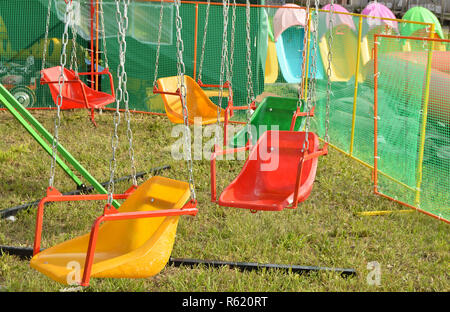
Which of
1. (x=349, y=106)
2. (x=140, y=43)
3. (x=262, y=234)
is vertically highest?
(x=140, y=43)

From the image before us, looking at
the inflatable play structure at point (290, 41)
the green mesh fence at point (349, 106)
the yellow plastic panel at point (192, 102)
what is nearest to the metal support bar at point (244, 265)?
the yellow plastic panel at point (192, 102)

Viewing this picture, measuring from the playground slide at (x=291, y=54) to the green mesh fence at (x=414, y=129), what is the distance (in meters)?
5.07

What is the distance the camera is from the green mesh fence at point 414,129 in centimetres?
520

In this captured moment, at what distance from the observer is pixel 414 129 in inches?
214

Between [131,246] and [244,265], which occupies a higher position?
[131,246]

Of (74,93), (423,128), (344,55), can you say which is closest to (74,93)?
(74,93)

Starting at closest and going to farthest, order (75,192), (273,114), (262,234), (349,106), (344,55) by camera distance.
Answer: (262,234)
(75,192)
(273,114)
(349,106)
(344,55)

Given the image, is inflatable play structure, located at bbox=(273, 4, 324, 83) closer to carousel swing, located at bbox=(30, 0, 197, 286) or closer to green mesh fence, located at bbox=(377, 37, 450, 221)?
green mesh fence, located at bbox=(377, 37, 450, 221)

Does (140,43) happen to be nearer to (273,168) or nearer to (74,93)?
(74,93)

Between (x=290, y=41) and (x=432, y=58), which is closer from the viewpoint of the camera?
(x=432, y=58)

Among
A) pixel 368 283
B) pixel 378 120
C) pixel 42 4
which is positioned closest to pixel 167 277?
pixel 368 283

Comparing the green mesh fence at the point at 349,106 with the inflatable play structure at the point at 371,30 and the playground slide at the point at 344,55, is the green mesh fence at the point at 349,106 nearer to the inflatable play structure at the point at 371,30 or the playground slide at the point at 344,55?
the playground slide at the point at 344,55

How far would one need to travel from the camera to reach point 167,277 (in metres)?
3.92

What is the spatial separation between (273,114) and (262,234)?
2170mm
